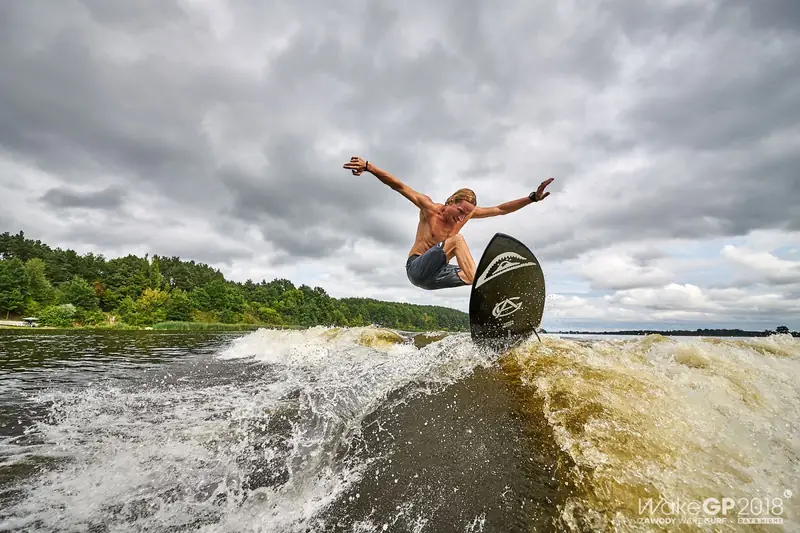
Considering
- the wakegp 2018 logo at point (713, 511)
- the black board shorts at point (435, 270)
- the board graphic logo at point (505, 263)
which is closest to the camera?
the wakegp 2018 logo at point (713, 511)

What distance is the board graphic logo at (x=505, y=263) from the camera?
551 cm

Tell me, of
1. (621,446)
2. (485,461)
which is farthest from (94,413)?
(621,446)

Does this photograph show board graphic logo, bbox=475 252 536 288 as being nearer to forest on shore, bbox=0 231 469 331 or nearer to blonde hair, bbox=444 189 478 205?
blonde hair, bbox=444 189 478 205

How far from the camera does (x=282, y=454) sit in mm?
3352

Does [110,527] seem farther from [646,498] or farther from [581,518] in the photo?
[646,498]

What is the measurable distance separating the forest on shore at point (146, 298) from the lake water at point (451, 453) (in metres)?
75.8

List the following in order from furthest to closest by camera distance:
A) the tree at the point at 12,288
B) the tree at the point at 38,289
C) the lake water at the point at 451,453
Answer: the tree at the point at 38,289 < the tree at the point at 12,288 < the lake water at the point at 451,453

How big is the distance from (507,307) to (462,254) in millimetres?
1391

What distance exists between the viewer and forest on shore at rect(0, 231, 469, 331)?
228ft

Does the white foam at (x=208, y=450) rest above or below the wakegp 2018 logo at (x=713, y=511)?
below

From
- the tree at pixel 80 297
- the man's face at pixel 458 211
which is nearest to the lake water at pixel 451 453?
the man's face at pixel 458 211

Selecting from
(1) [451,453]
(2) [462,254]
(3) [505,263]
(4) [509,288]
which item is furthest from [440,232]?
(1) [451,453]

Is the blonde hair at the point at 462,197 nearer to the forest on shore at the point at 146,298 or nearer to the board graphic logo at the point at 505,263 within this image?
the board graphic logo at the point at 505,263

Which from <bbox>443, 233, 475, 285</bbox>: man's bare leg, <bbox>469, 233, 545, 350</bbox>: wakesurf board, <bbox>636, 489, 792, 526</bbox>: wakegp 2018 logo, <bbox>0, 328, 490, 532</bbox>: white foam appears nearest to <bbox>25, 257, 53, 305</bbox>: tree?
<bbox>0, 328, 490, 532</bbox>: white foam
